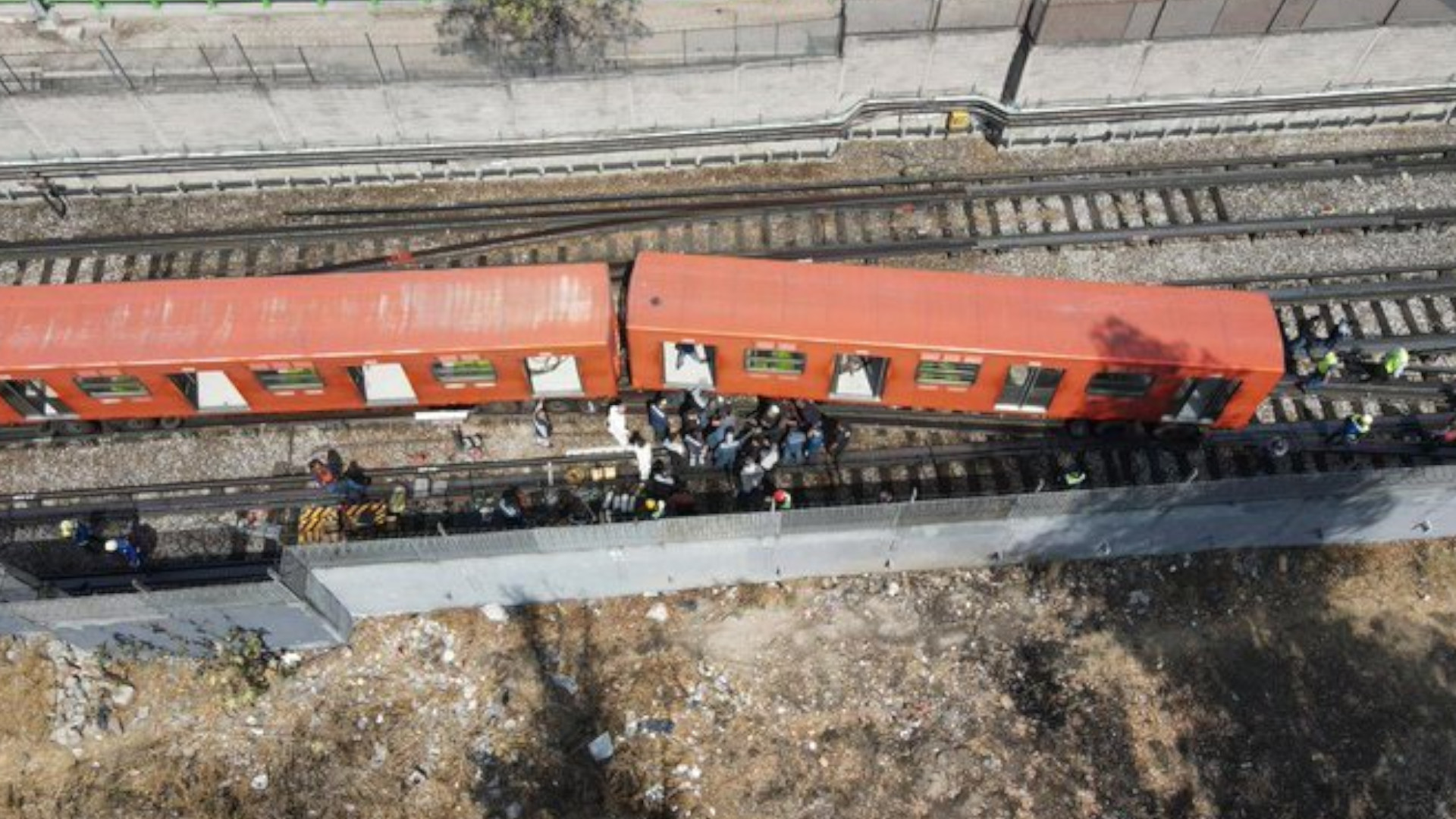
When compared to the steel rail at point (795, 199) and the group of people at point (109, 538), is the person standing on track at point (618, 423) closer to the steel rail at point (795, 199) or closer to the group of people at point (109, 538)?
the steel rail at point (795, 199)

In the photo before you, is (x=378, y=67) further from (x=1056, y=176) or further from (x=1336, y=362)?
(x=1336, y=362)

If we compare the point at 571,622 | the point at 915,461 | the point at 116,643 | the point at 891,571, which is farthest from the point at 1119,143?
the point at 116,643

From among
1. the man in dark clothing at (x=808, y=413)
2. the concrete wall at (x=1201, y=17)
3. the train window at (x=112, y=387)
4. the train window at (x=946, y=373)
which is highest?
the concrete wall at (x=1201, y=17)

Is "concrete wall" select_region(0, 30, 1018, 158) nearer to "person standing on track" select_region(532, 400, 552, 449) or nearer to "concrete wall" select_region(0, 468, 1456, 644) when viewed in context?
"person standing on track" select_region(532, 400, 552, 449)

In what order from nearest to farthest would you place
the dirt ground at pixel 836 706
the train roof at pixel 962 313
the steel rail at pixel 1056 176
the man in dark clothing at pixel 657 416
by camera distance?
the dirt ground at pixel 836 706, the train roof at pixel 962 313, the man in dark clothing at pixel 657 416, the steel rail at pixel 1056 176

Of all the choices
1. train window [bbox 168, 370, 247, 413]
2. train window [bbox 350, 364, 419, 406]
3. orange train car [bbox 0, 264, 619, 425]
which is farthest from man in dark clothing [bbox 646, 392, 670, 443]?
train window [bbox 168, 370, 247, 413]

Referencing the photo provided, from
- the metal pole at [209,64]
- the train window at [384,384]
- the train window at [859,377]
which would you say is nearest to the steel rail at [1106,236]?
the train window at [859,377]

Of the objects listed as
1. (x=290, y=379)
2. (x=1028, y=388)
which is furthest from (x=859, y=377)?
(x=290, y=379)
